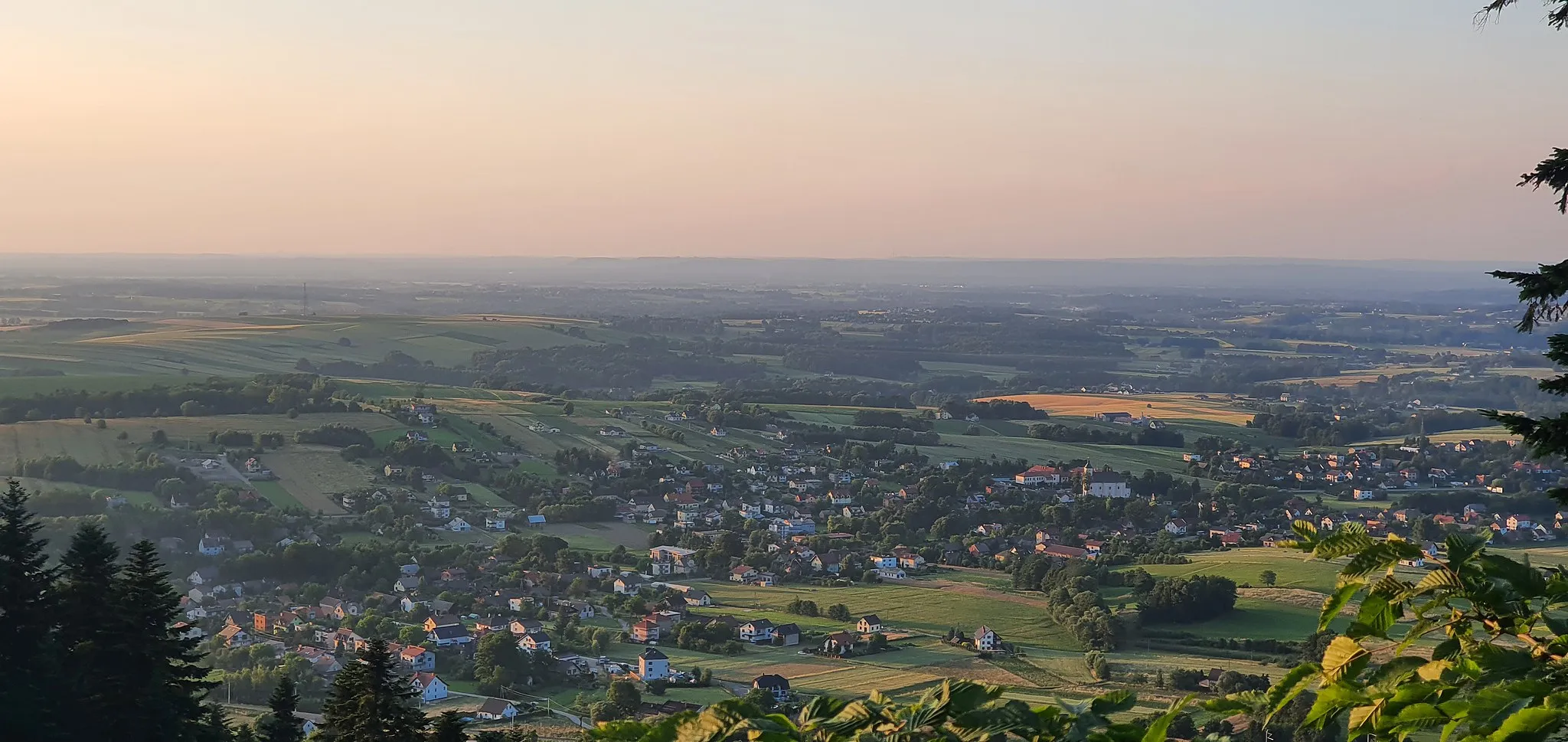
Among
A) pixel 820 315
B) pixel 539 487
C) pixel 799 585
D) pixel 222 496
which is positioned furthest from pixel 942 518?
pixel 820 315

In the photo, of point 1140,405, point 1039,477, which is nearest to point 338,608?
point 1039,477

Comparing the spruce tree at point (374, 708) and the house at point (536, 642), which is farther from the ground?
the spruce tree at point (374, 708)

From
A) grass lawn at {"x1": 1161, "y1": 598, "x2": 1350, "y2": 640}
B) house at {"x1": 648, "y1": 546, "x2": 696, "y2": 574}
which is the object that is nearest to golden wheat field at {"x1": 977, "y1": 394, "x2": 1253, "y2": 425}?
house at {"x1": 648, "y1": 546, "x2": 696, "y2": 574}

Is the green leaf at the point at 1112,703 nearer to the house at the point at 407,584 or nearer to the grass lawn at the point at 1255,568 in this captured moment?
the grass lawn at the point at 1255,568

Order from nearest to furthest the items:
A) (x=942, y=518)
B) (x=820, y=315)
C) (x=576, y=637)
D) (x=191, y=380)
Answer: (x=576, y=637)
(x=942, y=518)
(x=191, y=380)
(x=820, y=315)

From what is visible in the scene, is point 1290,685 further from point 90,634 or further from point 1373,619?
point 90,634

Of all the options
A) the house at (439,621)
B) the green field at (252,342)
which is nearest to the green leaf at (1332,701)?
the house at (439,621)

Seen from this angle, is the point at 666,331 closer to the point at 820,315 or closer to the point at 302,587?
the point at 820,315
